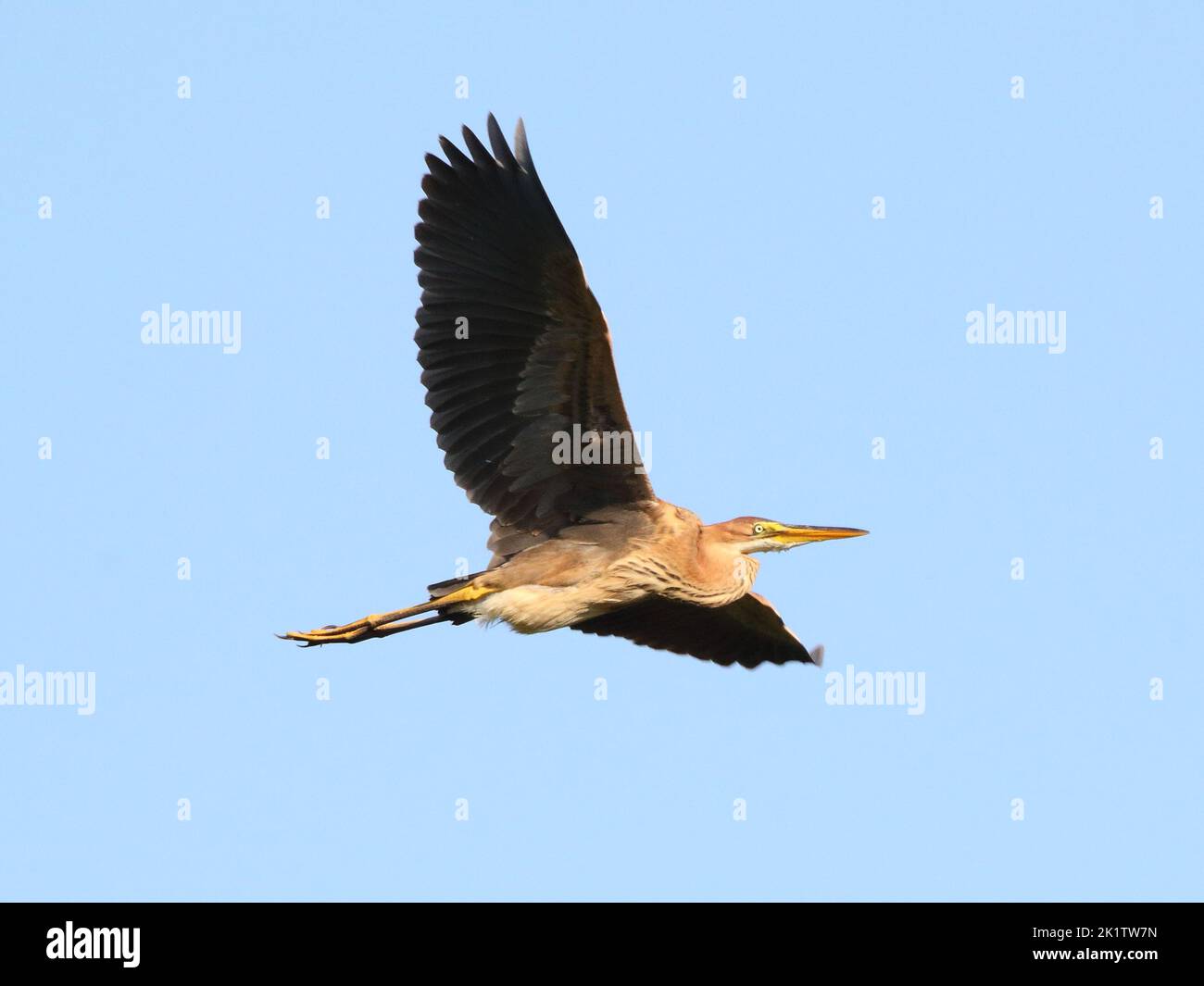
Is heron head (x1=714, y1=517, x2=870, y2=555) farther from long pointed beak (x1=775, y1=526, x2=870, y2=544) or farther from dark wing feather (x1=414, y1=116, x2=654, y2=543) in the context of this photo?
dark wing feather (x1=414, y1=116, x2=654, y2=543)

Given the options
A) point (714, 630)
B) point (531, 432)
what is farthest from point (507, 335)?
point (714, 630)

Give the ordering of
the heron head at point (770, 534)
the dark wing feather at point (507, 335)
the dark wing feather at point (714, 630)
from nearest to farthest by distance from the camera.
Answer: the dark wing feather at point (507, 335) < the heron head at point (770, 534) < the dark wing feather at point (714, 630)

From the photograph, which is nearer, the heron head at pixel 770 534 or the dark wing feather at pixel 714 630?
the heron head at pixel 770 534

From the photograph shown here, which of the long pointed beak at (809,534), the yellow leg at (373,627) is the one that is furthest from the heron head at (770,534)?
the yellow leg at (373,627)

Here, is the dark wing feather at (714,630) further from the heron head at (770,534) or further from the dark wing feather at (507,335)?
the dark wing feather at (507,335)

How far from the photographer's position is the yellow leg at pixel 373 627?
426 inches

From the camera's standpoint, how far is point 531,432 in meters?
10.8

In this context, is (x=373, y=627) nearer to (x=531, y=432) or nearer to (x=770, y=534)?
(x=531, y=432)

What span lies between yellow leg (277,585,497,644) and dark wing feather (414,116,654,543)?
0.58m

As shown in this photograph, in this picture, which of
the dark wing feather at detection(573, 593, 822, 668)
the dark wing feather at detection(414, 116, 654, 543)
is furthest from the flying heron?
A: the dark wing feather at detection(573, 593, 822, 668)

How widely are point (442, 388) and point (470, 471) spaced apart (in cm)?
54

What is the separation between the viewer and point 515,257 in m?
10.4

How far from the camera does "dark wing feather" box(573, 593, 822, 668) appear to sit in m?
12.3
